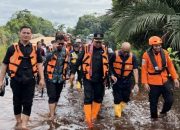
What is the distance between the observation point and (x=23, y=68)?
26.2 ft

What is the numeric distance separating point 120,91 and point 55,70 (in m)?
1.63

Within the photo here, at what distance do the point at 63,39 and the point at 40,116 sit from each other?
1.81 metres

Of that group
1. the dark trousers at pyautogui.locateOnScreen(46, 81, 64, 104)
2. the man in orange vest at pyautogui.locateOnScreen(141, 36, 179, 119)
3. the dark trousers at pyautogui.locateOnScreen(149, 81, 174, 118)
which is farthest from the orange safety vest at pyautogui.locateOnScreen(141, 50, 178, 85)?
the dark trousers at pyautogui.locateOnScreen(46, 81, 64, 104)

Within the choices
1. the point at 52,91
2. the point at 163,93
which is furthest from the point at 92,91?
the point at 163,93

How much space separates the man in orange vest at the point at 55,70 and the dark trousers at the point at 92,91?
2.19ft

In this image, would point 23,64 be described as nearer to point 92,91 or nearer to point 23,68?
point 23,68

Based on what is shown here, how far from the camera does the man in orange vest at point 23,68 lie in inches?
312

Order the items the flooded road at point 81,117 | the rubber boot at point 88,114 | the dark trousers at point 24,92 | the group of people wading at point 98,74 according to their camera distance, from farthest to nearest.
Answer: the flooded road at point 81,117 < the rubber boot at point 88,114 < the group of people wading at point 98,74 < the dark trousers at point 24,92

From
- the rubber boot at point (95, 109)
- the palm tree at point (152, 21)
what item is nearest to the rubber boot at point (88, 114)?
the rubber boot at point (95, 109)

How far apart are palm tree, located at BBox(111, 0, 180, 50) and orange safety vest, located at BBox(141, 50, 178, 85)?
6063 millimetres

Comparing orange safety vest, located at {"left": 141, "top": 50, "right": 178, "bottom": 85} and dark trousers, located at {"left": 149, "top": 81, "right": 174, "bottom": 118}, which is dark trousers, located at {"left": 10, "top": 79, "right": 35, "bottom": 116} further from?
dark trousers, located at {"left": 149, "top": 81, "right": 174, "bottom": 118}

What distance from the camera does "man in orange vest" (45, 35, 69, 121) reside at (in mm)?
9477

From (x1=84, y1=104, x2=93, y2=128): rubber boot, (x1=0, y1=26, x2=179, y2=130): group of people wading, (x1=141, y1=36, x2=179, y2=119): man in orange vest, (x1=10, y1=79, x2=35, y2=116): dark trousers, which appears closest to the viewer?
(x1=10, y1=79, x2=35, y2=116): dark trousers

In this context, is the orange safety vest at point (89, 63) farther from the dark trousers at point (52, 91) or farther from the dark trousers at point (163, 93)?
the dark trousers at point (163, 93)
